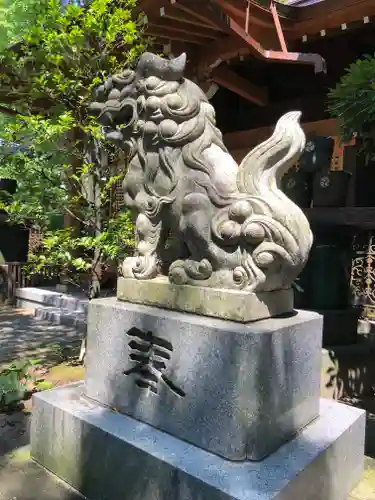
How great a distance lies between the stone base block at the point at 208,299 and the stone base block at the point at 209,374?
0.14 feet

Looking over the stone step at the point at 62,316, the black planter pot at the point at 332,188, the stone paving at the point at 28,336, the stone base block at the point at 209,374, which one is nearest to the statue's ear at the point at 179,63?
the stone base block at the point at 209,374

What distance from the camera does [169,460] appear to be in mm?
1995

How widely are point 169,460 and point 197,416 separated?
245 mm

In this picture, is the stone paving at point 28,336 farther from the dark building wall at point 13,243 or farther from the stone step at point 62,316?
the dark building wall at point 13,243

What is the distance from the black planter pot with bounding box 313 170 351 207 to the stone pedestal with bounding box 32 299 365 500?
289 centimetres

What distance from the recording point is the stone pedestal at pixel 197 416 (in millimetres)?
1989

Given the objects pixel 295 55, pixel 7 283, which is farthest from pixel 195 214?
pixel 7 283

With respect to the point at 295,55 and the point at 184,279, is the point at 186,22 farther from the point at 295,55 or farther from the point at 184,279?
the point at 184,279

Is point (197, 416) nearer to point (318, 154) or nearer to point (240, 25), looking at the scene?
point (318, 154)

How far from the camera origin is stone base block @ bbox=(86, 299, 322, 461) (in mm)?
2008

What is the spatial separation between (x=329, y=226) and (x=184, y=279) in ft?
10.5

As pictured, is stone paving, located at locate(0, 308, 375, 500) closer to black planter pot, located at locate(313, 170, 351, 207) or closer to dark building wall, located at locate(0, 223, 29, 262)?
black planter pot, located at locate(313, 170, 351, 207)

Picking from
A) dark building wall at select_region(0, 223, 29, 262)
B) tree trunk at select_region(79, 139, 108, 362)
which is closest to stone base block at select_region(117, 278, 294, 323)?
tree trunk at select_region(79, 139, 108, 362)

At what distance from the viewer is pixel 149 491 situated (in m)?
2.04
